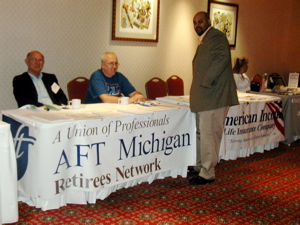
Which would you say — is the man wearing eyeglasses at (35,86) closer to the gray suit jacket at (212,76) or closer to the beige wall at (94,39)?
the beige wall at (94,39)

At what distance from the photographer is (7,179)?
2.41 m

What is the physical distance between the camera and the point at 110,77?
400 centimetres

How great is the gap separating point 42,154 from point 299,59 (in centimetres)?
734

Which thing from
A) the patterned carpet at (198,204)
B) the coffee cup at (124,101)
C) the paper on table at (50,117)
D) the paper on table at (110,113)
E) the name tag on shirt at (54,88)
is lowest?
the patterned carpet at (198,204)

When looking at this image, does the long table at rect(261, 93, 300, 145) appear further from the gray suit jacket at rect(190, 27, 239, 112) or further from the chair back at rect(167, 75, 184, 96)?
the gray suit jacket at rect(190, 27, 239, 112)

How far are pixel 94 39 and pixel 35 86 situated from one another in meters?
1.37

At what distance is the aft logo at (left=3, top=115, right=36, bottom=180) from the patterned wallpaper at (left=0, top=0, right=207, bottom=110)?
1.73 m

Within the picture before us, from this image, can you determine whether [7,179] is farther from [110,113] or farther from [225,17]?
[225,17]

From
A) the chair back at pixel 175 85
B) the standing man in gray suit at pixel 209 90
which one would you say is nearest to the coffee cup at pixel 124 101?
the standing man in gray suit at pixel 209 90

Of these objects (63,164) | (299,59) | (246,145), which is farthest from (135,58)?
(299,59)

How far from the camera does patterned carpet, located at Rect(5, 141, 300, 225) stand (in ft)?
9.05

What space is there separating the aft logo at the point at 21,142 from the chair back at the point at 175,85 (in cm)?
317

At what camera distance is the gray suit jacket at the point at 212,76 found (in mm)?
3303

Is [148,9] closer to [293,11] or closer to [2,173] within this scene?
[2,173]
